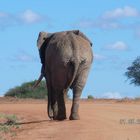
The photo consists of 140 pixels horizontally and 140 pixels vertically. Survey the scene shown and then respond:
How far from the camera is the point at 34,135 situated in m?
16.5

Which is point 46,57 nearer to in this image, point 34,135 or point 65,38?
point 65,38

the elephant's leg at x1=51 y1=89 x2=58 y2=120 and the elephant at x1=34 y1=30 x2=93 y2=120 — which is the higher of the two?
the elephant at x1=34 y1=30 x2=93 y2=120

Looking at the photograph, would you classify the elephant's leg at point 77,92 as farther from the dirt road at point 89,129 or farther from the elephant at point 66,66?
the dirt road at point 89,129

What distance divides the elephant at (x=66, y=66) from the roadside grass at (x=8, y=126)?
4.14ft

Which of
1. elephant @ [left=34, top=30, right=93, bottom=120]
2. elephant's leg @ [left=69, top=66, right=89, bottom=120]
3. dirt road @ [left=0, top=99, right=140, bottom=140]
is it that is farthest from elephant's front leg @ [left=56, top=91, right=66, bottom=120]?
dirt road @ [left=0, top=99, right=140, bottom=140]

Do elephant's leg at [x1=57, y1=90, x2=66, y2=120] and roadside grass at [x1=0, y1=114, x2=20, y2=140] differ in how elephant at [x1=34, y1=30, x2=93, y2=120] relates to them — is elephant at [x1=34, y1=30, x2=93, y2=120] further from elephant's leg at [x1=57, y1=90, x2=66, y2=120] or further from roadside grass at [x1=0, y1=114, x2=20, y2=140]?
roadside grass at [x1=0, y1=114, x2=20, y2=140]

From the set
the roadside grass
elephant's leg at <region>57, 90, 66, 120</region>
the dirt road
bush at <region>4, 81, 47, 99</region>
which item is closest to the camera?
the dirt road

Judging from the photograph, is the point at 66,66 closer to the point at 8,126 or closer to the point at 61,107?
the point at 61,107

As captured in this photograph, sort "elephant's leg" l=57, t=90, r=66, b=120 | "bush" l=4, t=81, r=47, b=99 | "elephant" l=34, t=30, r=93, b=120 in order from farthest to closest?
1. "bush" l=4, t=81, r=47, b=99
2. "elephant's leg" l=57, t=90, r=66, b=120
3. "elephant" l=34, t=30, r=93, b=120

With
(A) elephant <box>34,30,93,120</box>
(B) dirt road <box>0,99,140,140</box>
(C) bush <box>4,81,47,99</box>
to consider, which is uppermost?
(C) bush <box>4,81,47,99</box>

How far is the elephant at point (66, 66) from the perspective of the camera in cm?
1909

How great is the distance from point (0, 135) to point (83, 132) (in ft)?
7.65

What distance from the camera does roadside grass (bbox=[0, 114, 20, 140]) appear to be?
17.6 meters

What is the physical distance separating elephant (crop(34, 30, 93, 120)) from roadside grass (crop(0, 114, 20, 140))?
1260 mm
